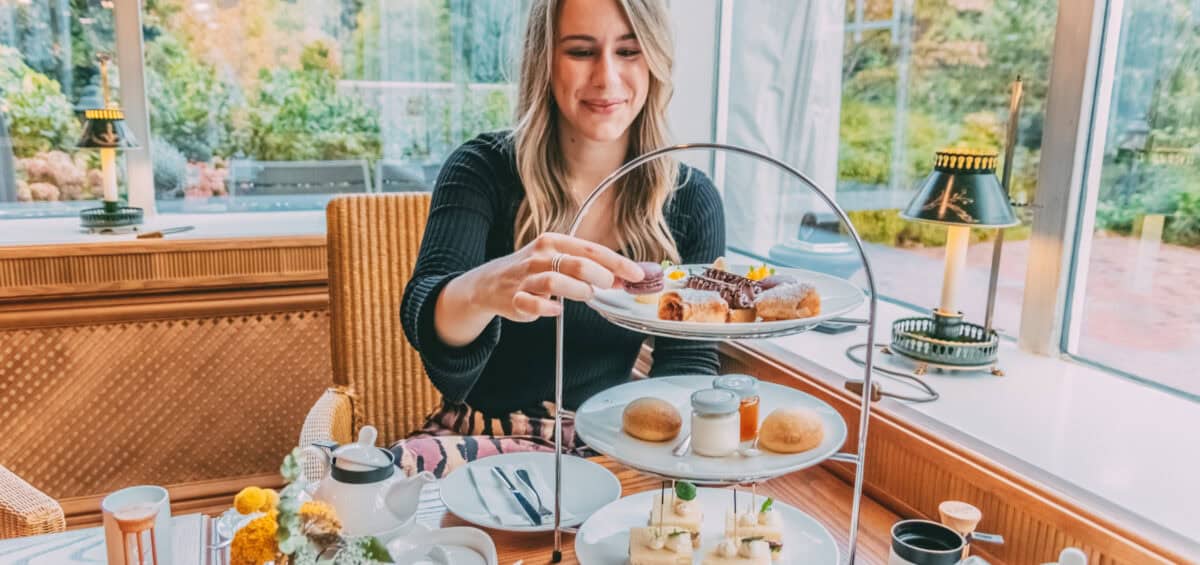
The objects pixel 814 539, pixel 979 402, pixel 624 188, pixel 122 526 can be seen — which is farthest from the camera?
pixel 624 188

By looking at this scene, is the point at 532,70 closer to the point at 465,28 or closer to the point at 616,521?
the point at 616,521

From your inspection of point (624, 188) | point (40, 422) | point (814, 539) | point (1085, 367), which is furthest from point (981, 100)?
point (40, 422)

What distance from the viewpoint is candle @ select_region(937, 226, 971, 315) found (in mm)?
1332

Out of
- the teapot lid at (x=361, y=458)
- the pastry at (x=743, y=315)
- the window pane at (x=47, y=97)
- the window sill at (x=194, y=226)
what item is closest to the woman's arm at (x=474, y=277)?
the pastry at (x=743, y=315)

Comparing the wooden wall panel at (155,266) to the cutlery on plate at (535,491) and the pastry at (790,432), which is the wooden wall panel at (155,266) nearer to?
the cutlery on plate at (535,491)

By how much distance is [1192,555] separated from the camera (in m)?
0.85

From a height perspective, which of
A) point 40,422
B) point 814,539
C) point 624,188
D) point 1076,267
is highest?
point 624,188

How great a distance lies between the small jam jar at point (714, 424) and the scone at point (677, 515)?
0.26ft

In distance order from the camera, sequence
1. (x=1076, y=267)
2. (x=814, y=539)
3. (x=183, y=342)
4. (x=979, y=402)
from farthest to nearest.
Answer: (x=183, y=342)
(x=1076, y=267)
(x=979, y=402)
(x=814, y=539)

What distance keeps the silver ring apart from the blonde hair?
57cm

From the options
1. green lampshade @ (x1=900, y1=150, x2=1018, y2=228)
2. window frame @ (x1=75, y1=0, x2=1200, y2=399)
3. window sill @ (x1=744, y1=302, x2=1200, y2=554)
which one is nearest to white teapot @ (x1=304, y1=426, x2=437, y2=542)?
window sill @ (x1=744, y1=302, x2=1200, y2=554)

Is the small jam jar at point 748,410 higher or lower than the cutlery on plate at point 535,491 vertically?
higher

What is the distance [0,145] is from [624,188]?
1.92 meters

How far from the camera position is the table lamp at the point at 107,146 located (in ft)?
7.19
